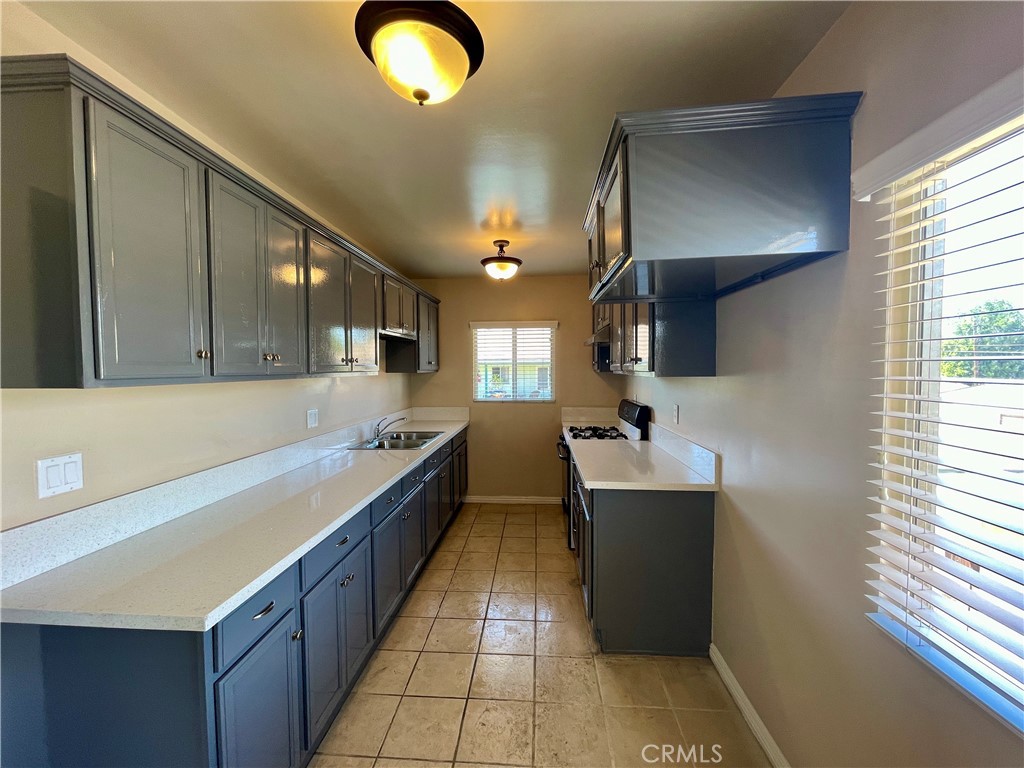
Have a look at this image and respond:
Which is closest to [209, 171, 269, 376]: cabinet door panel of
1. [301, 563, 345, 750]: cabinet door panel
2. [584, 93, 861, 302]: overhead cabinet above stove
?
[301, 563, 345, 750]: cabinet door panel

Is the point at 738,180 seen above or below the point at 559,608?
above

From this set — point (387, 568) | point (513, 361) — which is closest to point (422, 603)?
point (387, 568)

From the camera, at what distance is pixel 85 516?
4.28 feet

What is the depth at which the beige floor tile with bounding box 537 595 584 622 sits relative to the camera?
2.51m

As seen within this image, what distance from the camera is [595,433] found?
148 inches

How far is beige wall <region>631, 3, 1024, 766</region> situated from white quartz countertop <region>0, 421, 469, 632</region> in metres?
1.75

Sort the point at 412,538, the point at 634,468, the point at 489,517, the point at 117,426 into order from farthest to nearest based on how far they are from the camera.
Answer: the point at 489,517 < the point at 412,538 < the point at 634,468 < the point at 117,426

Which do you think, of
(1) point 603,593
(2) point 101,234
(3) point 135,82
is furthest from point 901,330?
(3) point 135,82

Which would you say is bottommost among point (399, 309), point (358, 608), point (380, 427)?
point (358, 608)

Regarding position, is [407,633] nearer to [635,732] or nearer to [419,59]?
[635,732]

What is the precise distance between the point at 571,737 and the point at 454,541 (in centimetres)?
212

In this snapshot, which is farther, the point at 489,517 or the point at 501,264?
the point at 489,517

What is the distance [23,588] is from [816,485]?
94.5 inches

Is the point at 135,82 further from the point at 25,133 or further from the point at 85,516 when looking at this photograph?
the point at 85,516
